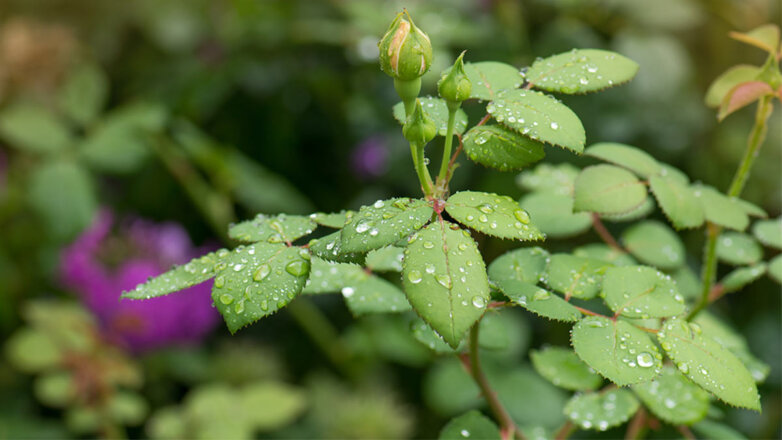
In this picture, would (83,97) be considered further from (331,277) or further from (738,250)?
(738,250)

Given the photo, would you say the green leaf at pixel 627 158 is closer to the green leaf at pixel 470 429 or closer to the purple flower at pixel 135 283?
the green leaf at pixel 470 429

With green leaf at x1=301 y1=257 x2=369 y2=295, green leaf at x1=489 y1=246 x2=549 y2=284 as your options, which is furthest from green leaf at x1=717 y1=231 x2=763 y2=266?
green leaf at x1=301 y1=257 x2=369 y2=295

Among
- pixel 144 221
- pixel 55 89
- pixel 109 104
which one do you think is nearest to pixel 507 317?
pixel 144 221

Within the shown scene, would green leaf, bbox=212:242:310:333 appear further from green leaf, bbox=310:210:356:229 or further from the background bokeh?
the background bokeh

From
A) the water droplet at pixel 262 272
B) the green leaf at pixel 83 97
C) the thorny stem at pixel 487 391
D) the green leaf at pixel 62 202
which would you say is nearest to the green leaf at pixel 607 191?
the thorny stem at pixel 487 391

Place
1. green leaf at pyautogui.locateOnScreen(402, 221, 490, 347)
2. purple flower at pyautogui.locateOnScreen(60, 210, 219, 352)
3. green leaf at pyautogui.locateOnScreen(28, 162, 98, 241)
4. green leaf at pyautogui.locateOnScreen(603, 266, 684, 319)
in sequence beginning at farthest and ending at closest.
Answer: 1. purple flower at pyautogui.locateOnScreen(60, 210, 219, 352)
2. green leaf at pyautogui.locateOnScreen(28, 162, 98, 241)
3. green leaf at pyautogui.locateOnScreen(603, 266, 684, 319)
4. green leaf at pyautogui.locateOnScreen(402, 221, 490, 347)
